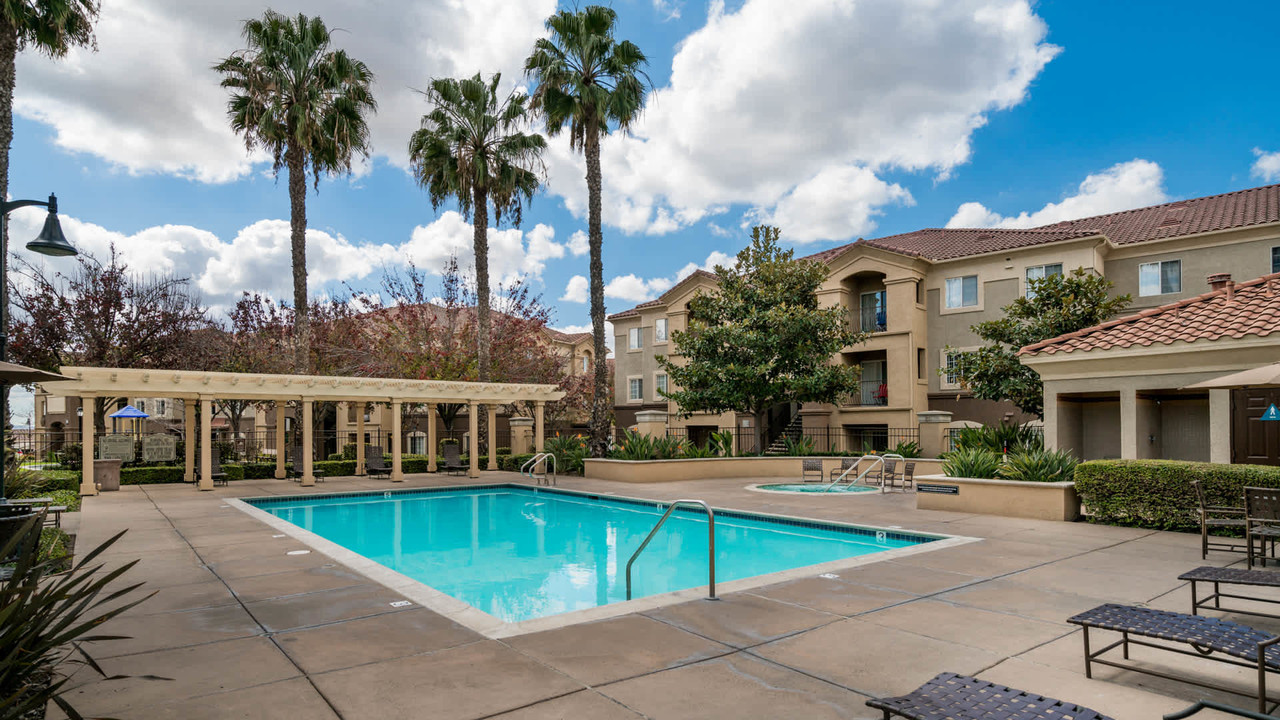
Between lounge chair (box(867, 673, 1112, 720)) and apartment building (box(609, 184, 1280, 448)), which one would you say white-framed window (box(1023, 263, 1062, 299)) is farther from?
lounge chair (box(867, 673, 1112, 720))

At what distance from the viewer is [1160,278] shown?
2430 cm

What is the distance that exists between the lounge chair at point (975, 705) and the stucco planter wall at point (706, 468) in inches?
683

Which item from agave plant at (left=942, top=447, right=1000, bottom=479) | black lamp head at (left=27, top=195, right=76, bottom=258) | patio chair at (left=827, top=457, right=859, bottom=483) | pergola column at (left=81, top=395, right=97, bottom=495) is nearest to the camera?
black lamp head at (left=27, top=195, right=76, bottom=258)

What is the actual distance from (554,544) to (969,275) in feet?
71.8

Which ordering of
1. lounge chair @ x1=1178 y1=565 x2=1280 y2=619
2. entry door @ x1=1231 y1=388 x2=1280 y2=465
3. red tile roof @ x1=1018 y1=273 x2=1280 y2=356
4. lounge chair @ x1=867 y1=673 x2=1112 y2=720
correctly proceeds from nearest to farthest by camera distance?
1. lounge chair @ x1=867 y1=673 x2=1112 y2=720
2. lounge chair @ x1=1178 y1=565 x2=1280 y2=619
3. red tile roof @ x1=1018 y1=273 x2=1280 y2=356
4. entry door @ x1=1231 y1=388 x2=1280 y2=465

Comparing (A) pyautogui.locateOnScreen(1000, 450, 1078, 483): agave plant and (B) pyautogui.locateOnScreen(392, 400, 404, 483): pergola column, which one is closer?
(A) pyautogui.locateOnScreen(1000, 450, 1078, 483): agave plant

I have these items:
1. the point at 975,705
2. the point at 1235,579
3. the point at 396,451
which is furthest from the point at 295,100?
the point at 1235,579

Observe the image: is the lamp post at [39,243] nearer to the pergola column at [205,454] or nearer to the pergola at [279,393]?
the pergola at [279,393]

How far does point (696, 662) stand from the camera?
16.3ft

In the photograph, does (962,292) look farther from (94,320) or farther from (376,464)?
(94,320)

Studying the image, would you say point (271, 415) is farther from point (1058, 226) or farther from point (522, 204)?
point (1058, 226)

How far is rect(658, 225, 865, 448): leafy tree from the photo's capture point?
23.6 m

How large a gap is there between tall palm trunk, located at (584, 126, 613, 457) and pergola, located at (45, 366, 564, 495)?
7.28 ft

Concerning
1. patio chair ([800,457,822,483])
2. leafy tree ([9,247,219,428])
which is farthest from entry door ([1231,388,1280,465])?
leafy tree ([9,247,219,428])
